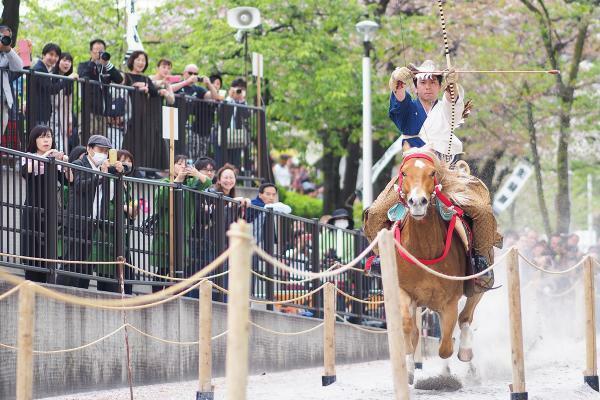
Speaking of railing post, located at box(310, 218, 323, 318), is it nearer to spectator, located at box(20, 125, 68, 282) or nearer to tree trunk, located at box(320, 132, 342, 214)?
spectator, located at box(20, 125, 68, 282)

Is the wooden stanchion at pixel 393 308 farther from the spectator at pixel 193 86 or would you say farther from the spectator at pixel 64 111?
the spectator at pixel 193 86

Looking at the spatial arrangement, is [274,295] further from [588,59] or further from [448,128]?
[588,59]

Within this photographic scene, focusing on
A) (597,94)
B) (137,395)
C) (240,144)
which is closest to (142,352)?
(137,395)

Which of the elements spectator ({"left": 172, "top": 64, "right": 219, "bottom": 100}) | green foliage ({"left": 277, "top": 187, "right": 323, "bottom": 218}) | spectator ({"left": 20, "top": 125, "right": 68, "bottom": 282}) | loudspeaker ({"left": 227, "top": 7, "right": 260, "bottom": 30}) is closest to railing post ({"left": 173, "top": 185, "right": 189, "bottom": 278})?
spectator ({"left": 20, "top": 125, "right": 68, "bottom": 282})

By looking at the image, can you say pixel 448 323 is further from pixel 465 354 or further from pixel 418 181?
pixel 418 181

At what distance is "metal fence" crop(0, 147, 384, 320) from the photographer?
504 inches

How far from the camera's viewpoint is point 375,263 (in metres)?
13.9

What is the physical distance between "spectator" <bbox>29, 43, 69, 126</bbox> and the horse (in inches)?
197

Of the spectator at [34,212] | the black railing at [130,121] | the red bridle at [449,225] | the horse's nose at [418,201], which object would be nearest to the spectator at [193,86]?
the black railing at [130,121]

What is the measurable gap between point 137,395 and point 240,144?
8.92 m

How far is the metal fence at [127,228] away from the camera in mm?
12812

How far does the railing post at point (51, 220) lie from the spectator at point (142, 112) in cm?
520

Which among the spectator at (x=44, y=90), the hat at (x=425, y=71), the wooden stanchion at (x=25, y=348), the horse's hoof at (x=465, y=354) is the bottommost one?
the horse's hoof at (x=465, y=354)

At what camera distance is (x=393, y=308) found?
9422 mm
